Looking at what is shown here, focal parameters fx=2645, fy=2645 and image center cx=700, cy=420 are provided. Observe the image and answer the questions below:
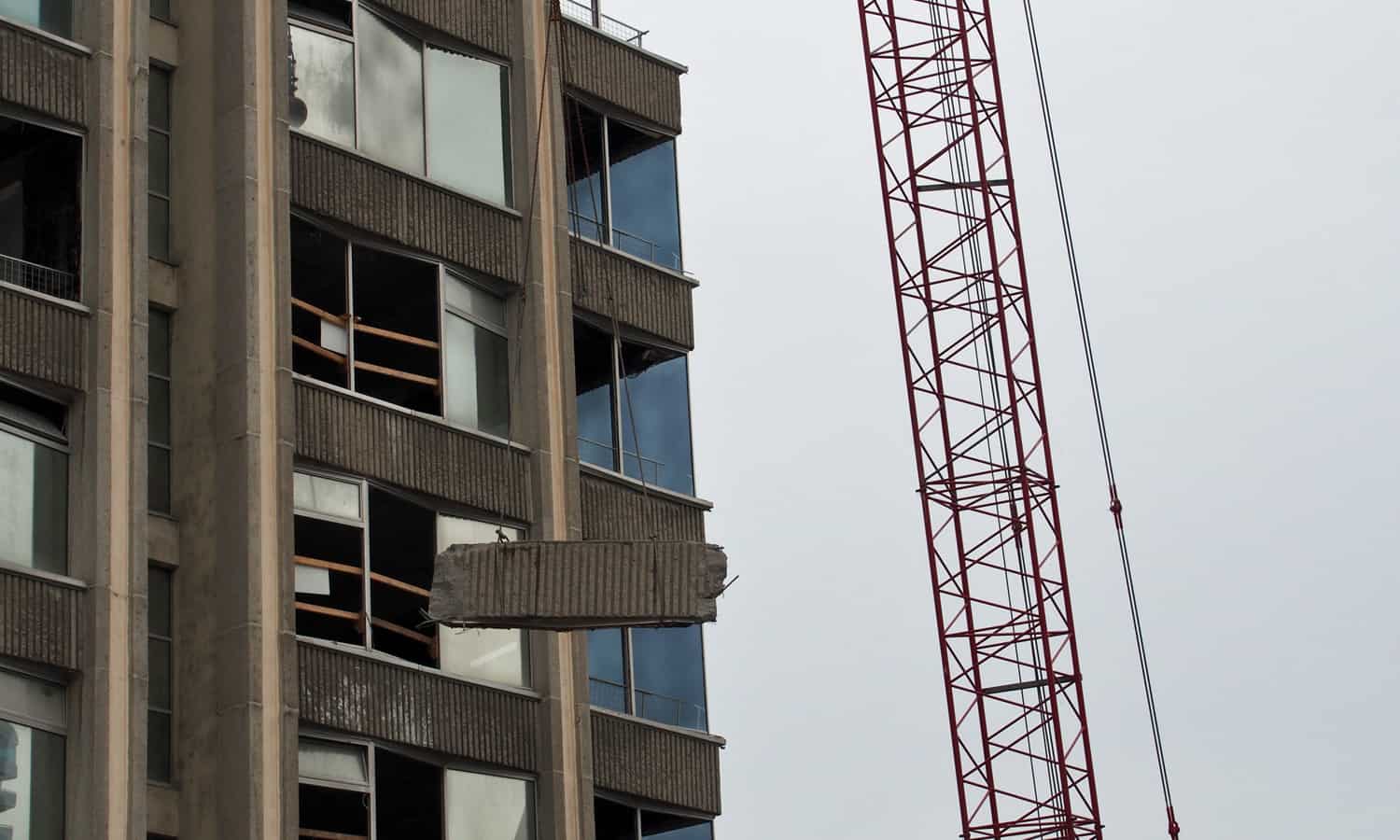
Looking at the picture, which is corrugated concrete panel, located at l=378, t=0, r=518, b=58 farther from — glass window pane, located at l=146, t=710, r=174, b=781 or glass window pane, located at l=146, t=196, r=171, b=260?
glass window pane, located at l=146, t=710, r=174, b=781

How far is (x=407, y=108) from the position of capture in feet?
124

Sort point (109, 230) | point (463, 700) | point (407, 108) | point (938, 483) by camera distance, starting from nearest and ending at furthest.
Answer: point (109, 230)
point (463, 700)
point (407, 108)
point (938, 483)

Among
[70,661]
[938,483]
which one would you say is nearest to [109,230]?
[70,661]

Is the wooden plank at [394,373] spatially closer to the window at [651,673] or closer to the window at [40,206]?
the window at [651,673]

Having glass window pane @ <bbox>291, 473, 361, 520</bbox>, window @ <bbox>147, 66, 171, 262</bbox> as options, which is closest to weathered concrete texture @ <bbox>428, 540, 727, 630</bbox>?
glass window pane @ <bbox>291, 473, 361, 520</bbox>

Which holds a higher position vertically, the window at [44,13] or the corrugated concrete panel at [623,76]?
the corrugated concrete panel at [623,76]

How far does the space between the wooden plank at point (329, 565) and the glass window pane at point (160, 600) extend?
5.58 feet

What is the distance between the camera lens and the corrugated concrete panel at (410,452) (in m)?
34.4

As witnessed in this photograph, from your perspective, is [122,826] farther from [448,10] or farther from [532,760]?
[448,10]

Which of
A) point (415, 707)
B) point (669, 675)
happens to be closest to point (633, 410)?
point (669, 675)

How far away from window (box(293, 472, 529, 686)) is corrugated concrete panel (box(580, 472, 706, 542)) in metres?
1.98

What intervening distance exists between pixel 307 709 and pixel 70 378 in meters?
5.02

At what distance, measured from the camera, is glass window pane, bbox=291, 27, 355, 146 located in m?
36.2

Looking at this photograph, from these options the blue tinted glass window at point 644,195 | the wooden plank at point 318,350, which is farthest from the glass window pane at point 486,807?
the blue tinted glass window at point 644,195
